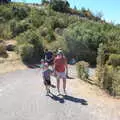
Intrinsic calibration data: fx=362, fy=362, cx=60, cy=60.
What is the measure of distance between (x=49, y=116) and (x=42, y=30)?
22.7 meters

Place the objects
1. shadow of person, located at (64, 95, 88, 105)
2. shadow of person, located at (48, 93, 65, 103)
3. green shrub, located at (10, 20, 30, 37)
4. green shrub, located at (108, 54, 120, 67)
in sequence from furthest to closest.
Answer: green shrub, located at (10, 20, 30, 37) → green shrub, located at (108, 54, 120, 67) → shadow of person, located at (48, 93, 65, 103) → shadow of person, located at (64, 95, 88, 105)

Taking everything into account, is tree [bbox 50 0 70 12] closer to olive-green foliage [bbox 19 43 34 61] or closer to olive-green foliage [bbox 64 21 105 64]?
olive-green foliage [bbox 64 21 105 64]

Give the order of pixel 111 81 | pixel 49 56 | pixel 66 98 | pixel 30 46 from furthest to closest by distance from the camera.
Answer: pixel 30 46, pixel 49 56, pixel 111 81, pixel 66 98

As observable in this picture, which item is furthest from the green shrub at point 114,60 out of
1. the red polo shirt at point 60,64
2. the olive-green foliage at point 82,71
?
the red polo shirt at point 60,64

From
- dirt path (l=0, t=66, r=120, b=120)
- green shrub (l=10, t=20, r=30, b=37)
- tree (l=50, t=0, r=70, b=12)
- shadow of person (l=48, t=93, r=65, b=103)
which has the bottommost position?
dirt path (l=0, t=66, r=120, b=120)

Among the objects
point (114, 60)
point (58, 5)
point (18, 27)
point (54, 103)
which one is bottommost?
point (54, 103)

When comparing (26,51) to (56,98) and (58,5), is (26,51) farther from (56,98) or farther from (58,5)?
(58,5)

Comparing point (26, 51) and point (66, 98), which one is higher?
point (26, 51)

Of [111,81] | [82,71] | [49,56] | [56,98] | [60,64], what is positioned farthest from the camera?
[49,56]

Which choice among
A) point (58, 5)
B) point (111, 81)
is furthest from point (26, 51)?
point (58, 5)

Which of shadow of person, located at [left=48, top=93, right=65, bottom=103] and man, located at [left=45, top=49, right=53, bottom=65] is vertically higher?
man, located at [left=45, top=49, right=53, bottom=65]

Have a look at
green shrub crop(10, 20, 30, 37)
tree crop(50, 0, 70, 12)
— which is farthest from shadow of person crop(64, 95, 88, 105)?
tree crop(50, 0, 70, 12)

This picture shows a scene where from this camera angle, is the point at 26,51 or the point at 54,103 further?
the point at 26,51

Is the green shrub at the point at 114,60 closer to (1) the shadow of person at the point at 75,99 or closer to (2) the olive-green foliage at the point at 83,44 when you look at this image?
(2) the olive-green foliage at the point at 83,44
